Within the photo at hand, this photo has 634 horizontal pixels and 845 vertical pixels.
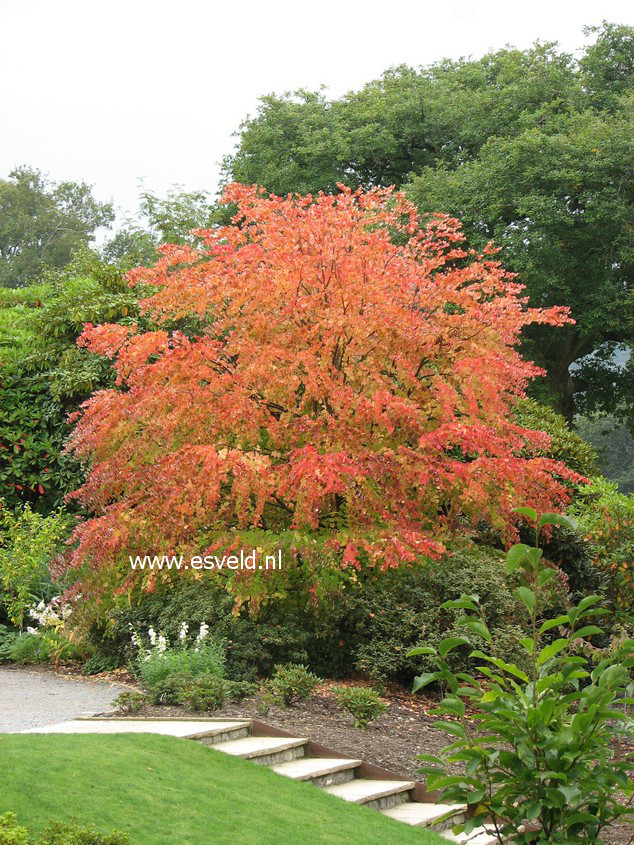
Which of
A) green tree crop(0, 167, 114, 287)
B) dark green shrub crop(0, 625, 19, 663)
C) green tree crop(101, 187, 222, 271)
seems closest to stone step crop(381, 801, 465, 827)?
dark green shrub crop(0, 625, 19, 663)

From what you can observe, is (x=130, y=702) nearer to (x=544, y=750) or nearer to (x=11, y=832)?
(x=11, y=832)

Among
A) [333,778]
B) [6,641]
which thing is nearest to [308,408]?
→ [333,778]

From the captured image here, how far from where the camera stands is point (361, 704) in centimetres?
→ 792

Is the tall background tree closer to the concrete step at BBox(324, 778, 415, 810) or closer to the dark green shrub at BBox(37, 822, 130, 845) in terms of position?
the concrete step at BBox(324, 778, 415, 810)

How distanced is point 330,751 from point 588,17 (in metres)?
22.3

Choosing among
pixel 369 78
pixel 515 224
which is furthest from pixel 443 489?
pixel 369 78

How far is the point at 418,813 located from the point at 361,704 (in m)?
1.48

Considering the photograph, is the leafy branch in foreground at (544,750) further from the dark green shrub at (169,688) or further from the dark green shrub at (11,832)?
the dark green shrub at (169,688)

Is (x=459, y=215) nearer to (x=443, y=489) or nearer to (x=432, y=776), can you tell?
(x=443, y=489)

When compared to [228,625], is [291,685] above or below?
below

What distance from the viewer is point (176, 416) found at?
29.8 ft

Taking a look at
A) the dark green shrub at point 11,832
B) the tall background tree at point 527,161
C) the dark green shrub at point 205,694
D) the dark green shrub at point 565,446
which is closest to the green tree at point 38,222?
the tall background tree at point 527,161

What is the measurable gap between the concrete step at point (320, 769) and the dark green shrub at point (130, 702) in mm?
1460

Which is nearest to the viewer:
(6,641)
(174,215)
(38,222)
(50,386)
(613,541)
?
(6,641)
